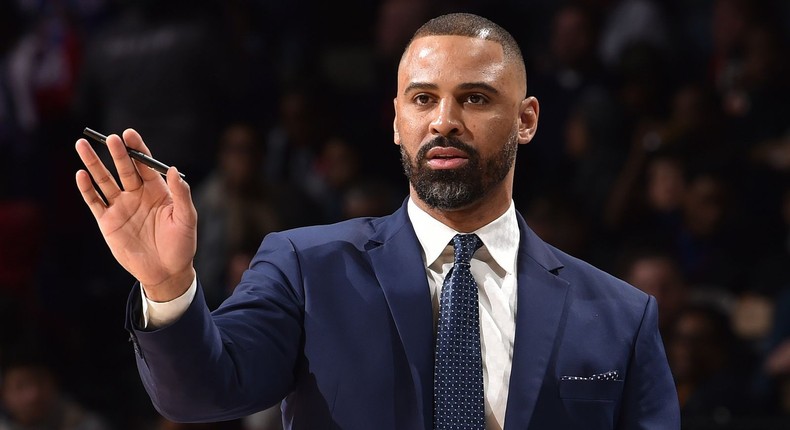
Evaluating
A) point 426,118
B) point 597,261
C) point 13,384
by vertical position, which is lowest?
point 13,384

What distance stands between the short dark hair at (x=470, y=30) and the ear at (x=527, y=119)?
3.8 inches

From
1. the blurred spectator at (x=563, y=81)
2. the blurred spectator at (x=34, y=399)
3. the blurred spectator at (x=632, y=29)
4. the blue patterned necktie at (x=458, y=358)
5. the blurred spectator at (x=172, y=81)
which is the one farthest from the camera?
the blurred spectator at (x=632, y=29)

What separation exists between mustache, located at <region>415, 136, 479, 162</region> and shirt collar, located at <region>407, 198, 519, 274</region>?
156 mm

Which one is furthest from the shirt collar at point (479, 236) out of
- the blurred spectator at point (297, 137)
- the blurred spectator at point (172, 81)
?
the blurred spectator at point (297, 137)

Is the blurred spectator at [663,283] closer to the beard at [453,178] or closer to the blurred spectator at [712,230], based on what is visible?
the blurred spectator at [712,230]

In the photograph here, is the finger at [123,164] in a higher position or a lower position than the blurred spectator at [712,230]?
higher

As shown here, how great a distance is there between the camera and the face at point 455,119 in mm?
2648

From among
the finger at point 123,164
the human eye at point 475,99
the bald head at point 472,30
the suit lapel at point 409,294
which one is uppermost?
the bald head at point 472,30

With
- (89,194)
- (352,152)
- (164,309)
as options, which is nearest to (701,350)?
(352,152)

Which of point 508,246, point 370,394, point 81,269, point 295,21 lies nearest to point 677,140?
point 295,21

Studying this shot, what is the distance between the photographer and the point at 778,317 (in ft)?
18.4

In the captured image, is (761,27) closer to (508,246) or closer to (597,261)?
(597,261)

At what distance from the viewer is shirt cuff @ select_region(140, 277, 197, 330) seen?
2.28 m

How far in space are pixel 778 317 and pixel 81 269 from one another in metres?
3.71
